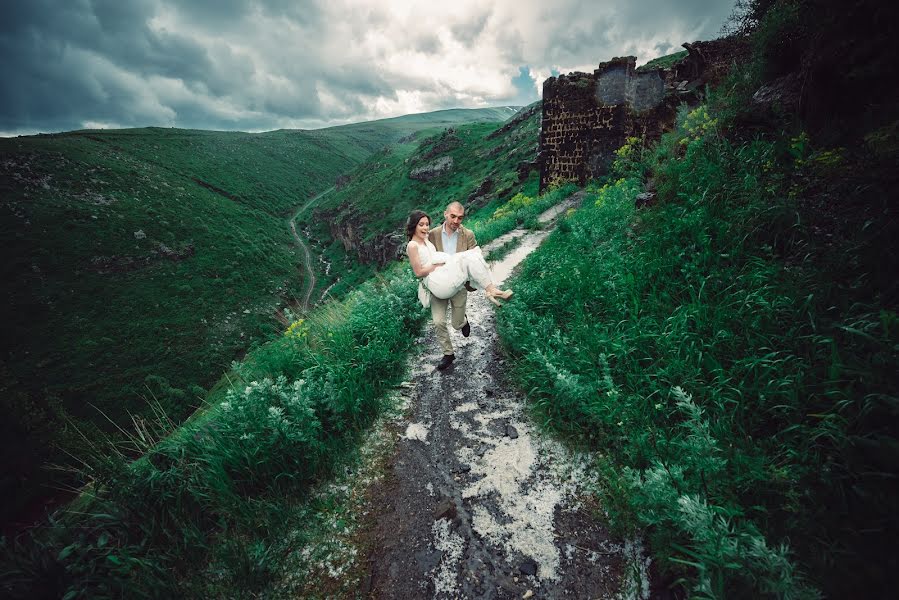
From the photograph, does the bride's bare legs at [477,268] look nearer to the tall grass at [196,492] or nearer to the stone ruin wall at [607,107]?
the tall grass at [196,492]

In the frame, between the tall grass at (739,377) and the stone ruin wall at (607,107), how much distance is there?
1140 cm

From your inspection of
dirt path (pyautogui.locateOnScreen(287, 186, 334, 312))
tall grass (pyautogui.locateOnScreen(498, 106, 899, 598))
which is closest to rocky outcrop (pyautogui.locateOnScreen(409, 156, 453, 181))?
dirt path (pyautogui.locateOnScreen(287, 186, 334, 312))

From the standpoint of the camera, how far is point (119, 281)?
41.5 meters

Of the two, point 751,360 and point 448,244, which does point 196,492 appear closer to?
point 448,244

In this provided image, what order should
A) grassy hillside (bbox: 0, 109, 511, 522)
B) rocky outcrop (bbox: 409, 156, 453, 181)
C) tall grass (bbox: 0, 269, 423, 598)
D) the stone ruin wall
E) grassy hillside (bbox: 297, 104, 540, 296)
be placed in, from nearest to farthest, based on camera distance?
tall grass (bbox: 0, 269, 423, 598) → the stone ruin wall → grassy hillside (bbox: 0, 109, 511, 522) → grassy hillside (bbox: 297, 104, 540, 296) → rocky outcrop (bbox: 409, 156, 453, 181)

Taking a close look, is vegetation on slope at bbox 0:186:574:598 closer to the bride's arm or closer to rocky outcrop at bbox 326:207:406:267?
the bride's arm

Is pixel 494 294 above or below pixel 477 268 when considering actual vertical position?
below

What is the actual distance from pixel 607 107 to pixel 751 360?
51.1 feet

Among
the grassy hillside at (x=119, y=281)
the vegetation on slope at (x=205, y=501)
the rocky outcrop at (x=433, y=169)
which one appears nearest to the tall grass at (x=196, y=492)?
the vegetation on slope at (x=205, y=501)

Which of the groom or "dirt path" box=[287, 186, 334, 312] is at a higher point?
the groom

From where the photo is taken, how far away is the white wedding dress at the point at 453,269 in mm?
3893

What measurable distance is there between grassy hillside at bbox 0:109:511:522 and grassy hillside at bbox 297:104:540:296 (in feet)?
27.7

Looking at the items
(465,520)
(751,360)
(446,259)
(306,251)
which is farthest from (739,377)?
(306,251)

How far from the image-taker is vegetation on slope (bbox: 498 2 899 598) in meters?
1.67
